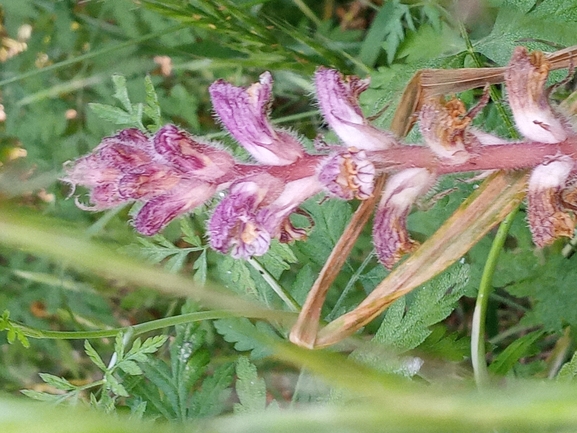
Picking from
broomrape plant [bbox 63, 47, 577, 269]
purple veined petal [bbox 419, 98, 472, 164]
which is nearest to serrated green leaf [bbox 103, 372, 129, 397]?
broomrape plant [bbox 63, 47, 577, 269]

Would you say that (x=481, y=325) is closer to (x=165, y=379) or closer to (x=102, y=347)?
(x=165, y=379)

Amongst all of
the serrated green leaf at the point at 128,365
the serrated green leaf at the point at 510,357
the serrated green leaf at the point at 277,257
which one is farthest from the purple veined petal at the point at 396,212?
the serrated green leaf at the point at 128,365

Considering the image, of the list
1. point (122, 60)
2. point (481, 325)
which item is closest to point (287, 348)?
point (481, 325)

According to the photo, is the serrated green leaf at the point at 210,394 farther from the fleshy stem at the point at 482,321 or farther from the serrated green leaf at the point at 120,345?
the fleshy stem at the point at 482,321

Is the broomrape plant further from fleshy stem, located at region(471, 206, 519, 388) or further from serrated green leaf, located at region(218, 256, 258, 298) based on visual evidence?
serrated green leaf, located at region(218, 256, 258, 298)

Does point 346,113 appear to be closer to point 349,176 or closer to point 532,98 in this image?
point 349,176

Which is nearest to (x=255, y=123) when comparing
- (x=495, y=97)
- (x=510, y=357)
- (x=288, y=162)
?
(x=288, y=162)
